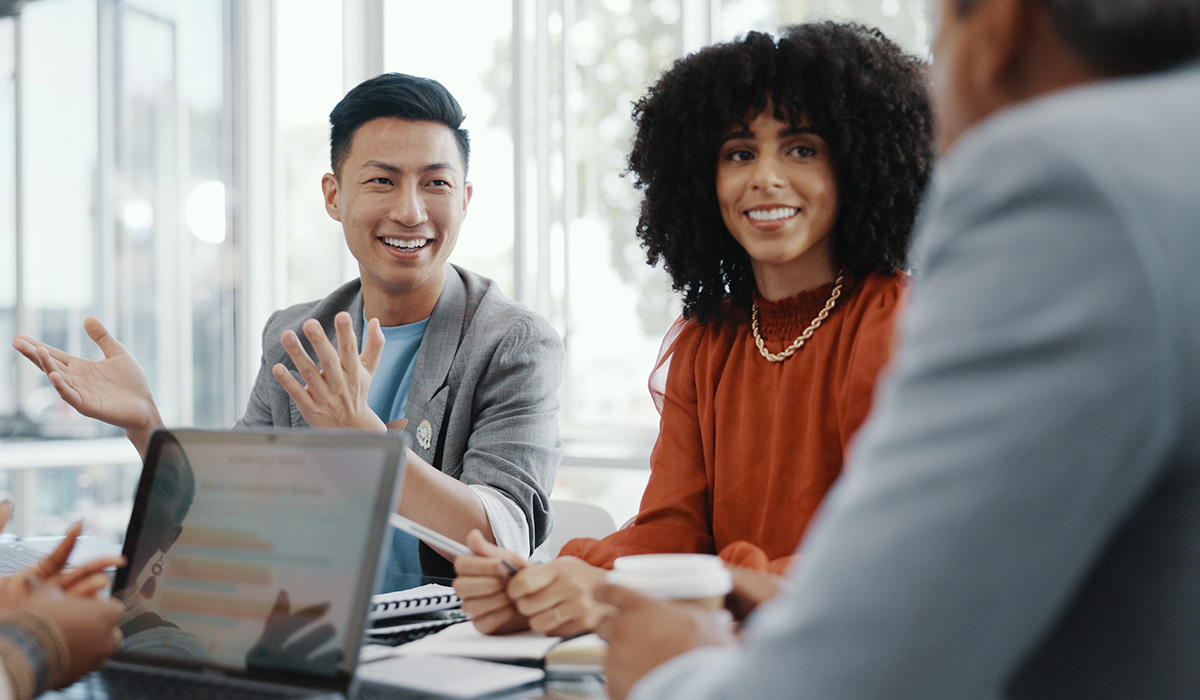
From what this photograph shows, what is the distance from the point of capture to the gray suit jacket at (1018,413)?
41 cm

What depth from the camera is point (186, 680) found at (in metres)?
0.82

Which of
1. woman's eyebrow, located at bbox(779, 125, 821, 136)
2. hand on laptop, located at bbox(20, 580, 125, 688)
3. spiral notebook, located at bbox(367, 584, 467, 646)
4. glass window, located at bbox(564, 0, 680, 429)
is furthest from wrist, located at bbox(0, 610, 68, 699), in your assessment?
glass window, located at bbox(564, 0, 680, 429)

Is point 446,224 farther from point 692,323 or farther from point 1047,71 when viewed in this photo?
point 1047,71

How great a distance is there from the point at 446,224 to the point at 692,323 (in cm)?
62

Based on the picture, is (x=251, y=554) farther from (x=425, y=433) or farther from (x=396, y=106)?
(x=396, y=106)

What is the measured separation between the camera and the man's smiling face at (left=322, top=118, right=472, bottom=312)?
6.42 ft

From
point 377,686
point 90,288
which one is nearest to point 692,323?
point 377,686

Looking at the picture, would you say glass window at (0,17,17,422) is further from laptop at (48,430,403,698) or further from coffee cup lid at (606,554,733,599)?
coffee cup lid at (606,554,733,599)

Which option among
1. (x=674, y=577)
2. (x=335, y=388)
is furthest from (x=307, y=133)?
(x=674, y=577)

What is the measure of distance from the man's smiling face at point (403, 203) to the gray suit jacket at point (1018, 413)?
1588 mm

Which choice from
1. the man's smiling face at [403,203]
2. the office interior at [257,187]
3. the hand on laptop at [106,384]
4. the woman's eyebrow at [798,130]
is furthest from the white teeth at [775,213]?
the office interior at [257,187]

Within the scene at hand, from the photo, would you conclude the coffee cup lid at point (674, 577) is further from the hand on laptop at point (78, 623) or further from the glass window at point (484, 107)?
the glass window at point (484, 107)

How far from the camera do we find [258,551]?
840mm

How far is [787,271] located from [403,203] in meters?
0.84
